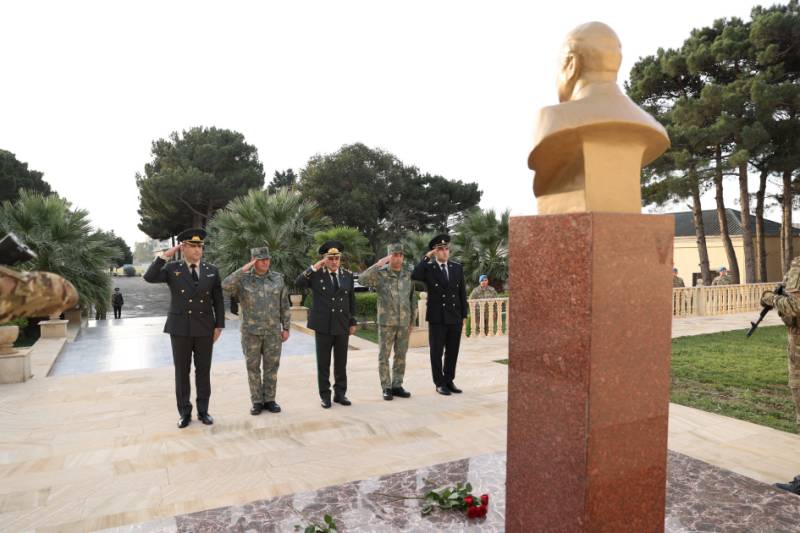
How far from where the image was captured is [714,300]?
14805mm

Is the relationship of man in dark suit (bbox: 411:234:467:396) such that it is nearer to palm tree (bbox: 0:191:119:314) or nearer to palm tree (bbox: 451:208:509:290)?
palm tree (bbox: 451:208:509:290)

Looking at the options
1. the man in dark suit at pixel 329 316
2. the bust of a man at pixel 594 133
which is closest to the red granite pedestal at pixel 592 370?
the bust of a man at pixel 594 133

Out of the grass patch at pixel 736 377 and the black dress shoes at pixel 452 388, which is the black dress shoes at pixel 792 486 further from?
the black dress shoes at pixel 452 388

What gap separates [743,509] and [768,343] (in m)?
8.10

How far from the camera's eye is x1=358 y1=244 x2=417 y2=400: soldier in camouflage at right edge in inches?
233

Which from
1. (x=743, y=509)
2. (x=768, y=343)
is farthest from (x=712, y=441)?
(x=768, y=343)

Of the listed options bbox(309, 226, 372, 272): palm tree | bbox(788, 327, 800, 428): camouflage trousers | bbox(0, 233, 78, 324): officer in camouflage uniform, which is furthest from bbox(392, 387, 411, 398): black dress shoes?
bbox(309, 226, 372, 272): palm tree

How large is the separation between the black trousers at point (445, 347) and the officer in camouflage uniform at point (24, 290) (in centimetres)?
447

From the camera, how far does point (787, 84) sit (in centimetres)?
1722

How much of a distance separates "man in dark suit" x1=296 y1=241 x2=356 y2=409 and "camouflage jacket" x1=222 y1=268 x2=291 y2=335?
306mm

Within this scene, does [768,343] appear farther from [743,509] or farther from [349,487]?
[349,487]

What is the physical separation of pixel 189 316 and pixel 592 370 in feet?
12.4

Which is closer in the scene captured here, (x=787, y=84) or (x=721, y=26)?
(x=787, y=84)

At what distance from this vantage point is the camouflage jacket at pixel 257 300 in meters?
5.33
